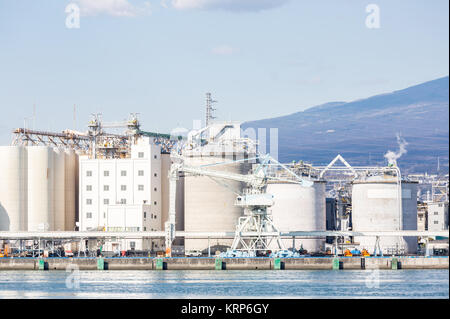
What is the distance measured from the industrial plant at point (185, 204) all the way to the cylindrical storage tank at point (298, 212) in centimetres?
11

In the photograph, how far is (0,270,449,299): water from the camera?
5203 cm

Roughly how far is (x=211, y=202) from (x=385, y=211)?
1907 centimetres

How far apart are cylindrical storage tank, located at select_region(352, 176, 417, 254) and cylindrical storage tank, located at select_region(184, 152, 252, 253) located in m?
13.6

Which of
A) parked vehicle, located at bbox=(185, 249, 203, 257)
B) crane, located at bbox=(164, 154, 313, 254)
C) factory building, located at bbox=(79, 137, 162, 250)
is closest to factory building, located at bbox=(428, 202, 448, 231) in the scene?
crane, located at bbox=(164, 154, 313, 254)

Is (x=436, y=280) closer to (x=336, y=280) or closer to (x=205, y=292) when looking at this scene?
(x=336, y=280)

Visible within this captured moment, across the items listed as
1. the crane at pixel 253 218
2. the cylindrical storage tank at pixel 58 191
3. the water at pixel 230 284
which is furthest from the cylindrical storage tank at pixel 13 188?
the water at pixel 230 284

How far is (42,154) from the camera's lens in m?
100

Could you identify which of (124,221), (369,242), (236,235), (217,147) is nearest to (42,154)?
(124,221)

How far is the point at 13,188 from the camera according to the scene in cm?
9950

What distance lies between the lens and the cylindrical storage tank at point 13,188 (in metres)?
98.6

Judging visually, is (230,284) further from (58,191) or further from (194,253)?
(58,191)

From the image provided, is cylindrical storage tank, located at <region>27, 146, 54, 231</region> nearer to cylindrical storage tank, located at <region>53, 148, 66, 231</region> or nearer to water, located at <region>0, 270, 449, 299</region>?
cylindrical storage tank, located at <region>53, 148, 66, 231</region>

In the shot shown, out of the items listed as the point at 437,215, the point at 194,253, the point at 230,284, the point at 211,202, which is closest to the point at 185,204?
the point at 211,202

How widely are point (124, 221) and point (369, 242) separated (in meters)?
27.2
